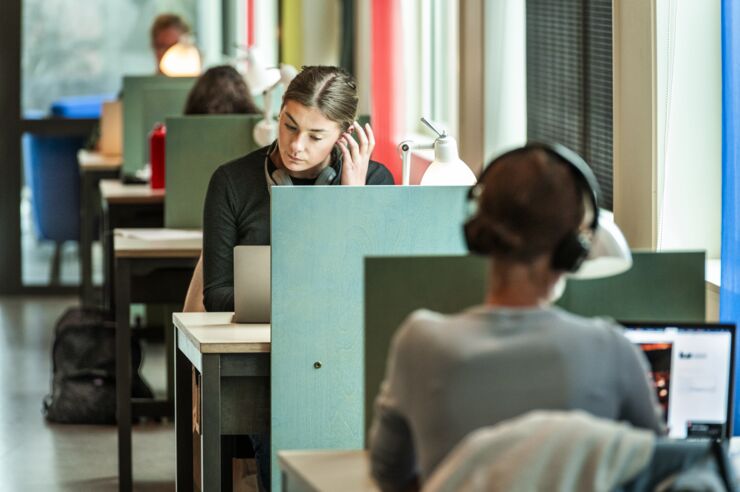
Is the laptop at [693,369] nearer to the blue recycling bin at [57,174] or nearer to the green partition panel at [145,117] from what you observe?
the green partition panel at [145,117]

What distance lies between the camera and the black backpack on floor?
5.14 meters

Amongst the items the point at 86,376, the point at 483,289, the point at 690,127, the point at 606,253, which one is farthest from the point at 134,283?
the point at 606,253

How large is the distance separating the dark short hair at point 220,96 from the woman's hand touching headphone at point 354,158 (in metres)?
1.74

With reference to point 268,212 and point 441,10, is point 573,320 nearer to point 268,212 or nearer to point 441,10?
point 268,212

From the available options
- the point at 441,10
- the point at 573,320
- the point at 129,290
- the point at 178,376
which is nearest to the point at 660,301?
the point at 573,320

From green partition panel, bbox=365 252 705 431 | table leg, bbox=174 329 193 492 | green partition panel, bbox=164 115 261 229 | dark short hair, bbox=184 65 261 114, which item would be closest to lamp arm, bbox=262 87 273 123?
green partition panel, bbox=164 115 261 229

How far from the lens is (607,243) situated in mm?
2004

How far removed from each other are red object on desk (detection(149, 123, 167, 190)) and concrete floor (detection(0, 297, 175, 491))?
2.59 feet

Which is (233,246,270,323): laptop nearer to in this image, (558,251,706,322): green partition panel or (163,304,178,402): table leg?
(558,251,706,322): green partition panel

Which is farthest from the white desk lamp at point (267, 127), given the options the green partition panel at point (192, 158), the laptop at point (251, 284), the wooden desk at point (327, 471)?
the wooden desk at point (327, 471)

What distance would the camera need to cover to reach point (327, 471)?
6.66 feet

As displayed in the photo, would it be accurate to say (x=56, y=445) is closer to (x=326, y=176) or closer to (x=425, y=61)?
(x=326, y=176)

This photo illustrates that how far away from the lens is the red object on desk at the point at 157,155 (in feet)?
17.8

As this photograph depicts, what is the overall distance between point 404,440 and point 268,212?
70.3 inches
